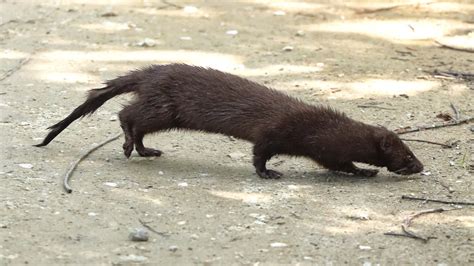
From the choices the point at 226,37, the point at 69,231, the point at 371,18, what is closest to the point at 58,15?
the point at 226,37

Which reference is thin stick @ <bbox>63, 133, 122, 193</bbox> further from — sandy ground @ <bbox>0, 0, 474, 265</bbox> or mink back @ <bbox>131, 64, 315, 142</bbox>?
mink back @ <bbox>131, 64, 315, 142</bbox>

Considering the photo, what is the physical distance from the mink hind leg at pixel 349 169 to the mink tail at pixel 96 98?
4.79 feet

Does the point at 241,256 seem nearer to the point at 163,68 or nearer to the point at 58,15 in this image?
the point at 163,68

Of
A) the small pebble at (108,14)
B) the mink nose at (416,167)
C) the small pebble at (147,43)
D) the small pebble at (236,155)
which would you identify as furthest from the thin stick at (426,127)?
the small pebble at (108,14)

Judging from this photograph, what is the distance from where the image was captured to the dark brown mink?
6.03m

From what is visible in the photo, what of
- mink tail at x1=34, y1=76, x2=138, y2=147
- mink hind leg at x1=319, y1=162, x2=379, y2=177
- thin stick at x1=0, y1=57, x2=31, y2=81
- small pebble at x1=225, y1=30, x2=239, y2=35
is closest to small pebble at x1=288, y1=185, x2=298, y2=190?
mink hind leg at x1=319, y1=162, x2=379, y2=177

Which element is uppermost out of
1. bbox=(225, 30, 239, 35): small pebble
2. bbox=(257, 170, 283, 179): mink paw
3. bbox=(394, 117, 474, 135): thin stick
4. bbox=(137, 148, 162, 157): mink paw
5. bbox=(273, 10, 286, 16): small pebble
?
bbox=(273, 10, 286, 16): small pebble

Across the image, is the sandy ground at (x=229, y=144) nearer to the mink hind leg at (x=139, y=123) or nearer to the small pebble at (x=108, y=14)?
the small pebble at (x=108, y=14)

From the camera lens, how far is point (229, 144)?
22.5 ft

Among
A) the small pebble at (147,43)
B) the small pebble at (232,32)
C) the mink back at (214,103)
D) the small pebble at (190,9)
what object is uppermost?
the mink back at (214,103)

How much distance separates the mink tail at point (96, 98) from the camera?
6.33 meters

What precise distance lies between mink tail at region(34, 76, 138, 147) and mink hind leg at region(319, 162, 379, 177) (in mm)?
1461

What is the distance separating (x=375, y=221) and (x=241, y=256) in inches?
37.5

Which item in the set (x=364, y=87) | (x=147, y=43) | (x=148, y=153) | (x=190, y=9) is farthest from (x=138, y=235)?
(x=190, y=9)
